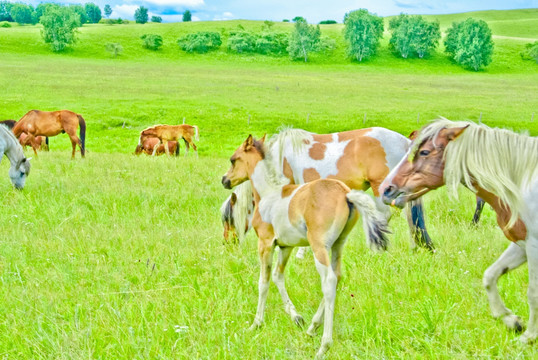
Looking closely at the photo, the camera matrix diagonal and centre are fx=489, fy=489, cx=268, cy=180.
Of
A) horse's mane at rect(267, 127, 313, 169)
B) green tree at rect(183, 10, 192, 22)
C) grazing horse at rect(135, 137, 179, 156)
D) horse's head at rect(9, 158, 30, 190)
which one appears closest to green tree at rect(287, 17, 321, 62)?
grazing horse at rect(135, 137, 179, 156)

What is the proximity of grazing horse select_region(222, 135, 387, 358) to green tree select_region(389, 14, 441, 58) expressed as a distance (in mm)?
113801

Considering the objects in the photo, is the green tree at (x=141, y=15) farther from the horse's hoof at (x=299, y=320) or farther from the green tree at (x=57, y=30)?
the horse's hoof at (x=299, y=320)

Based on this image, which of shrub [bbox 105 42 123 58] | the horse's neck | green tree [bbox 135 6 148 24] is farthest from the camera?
green tree [bbox 135 6 148 24]

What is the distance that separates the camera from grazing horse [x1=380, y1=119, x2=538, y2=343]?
3.60m

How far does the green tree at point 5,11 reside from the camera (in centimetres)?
19612

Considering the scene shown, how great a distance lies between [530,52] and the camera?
350ft

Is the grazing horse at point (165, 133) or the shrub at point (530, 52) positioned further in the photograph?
the shrub at point (530, 52)

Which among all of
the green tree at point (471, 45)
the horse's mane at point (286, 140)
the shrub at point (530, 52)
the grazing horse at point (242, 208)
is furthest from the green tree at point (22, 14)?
the grazing horse at point (242, 208)

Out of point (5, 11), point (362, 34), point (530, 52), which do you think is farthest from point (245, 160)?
point (5, 11)

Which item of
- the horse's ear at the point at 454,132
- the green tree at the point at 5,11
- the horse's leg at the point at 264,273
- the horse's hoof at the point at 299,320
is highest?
the green tree at the point at 5,11

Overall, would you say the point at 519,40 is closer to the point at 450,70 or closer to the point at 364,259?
the point at 450,70

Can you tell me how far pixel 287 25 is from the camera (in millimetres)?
140750

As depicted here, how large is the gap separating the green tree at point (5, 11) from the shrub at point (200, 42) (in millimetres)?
125047

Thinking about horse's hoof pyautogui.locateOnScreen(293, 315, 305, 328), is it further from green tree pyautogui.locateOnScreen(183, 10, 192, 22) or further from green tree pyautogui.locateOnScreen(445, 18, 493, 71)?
green tree pyautogui.locateOnScreen(183, 10, 192, 22)
